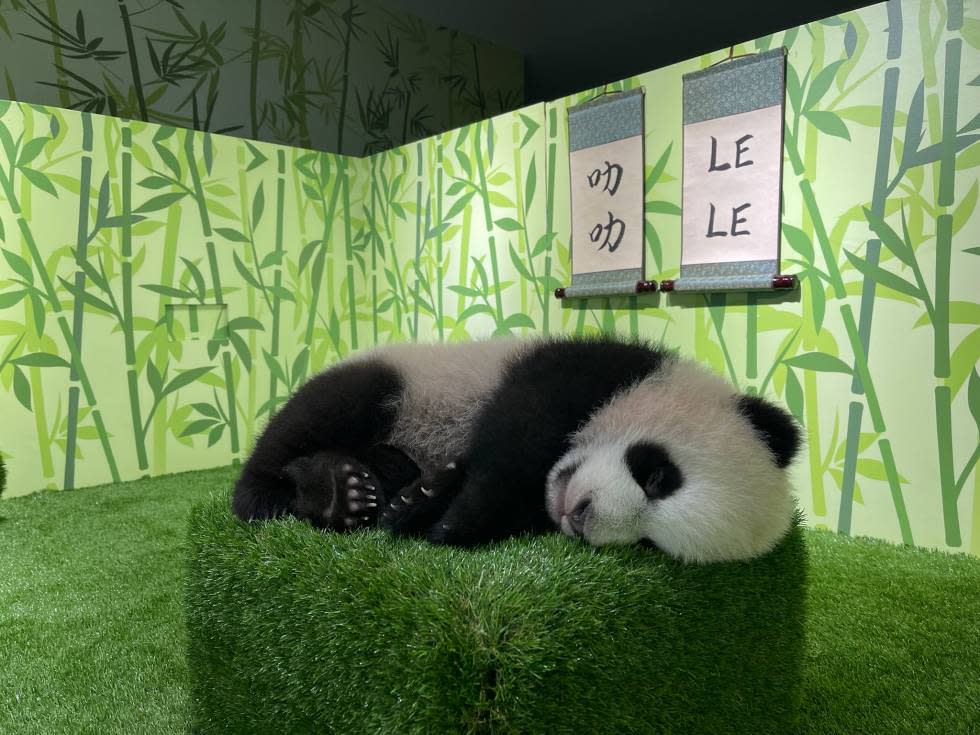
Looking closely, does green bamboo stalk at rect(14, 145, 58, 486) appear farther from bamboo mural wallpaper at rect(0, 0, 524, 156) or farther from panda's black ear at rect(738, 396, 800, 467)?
panda's black ear at rect(738, 396, 800, 467)

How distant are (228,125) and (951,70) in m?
4.25

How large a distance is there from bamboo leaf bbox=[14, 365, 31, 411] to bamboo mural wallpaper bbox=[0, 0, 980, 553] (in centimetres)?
1

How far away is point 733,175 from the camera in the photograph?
3.14m

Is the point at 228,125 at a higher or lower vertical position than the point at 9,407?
higher

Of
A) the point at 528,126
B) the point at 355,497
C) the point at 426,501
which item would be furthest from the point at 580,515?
the point at 528,126

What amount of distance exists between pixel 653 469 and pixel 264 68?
5009mm

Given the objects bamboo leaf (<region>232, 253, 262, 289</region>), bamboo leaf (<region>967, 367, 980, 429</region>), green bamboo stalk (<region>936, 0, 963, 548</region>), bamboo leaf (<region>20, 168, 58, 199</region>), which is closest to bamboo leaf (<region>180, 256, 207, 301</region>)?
bamboo leaf (<region>232, 253, 262, 289</region>)

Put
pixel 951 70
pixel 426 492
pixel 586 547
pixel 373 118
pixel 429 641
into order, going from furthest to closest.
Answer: pixel 373 118
pixel 951 70
pixel 426 492
pixel 586 547
pixel 429 641

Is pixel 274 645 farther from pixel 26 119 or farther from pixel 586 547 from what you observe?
pixel 26 119

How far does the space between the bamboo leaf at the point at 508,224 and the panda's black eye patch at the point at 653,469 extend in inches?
123

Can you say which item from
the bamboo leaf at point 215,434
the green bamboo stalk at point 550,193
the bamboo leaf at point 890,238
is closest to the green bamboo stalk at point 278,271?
the bamboo leaf at point 215,434

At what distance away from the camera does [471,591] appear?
989 millimetres

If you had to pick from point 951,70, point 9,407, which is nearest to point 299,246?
point 9,407

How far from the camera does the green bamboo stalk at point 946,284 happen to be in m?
2.60
